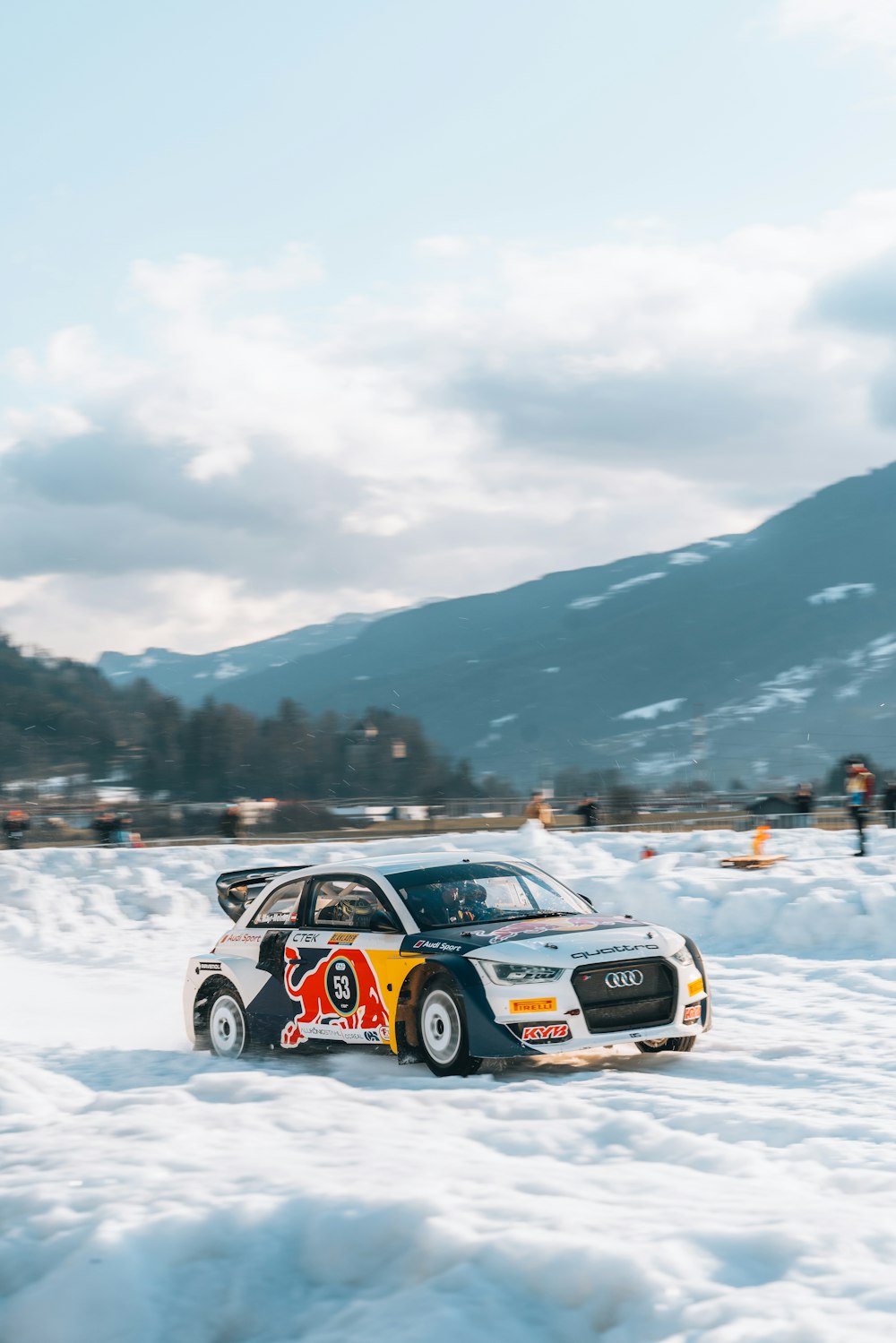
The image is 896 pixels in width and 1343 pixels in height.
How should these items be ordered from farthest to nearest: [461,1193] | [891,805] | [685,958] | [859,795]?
[891,805], [859,795], [685,958], [461,1193]

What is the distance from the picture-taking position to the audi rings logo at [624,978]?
930cm

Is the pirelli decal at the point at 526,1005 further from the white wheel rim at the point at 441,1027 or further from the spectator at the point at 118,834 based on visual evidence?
the spectator at the point at 118,834

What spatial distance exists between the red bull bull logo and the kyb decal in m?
1.15

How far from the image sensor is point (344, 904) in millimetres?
10547

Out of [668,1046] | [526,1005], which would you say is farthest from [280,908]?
[668,1046]

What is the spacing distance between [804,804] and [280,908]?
25569 mm

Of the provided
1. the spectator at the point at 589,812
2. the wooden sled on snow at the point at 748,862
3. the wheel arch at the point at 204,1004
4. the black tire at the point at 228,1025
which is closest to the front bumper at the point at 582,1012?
the black tire at the point at 228,1025

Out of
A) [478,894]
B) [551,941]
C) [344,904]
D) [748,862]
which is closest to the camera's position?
[551,941]

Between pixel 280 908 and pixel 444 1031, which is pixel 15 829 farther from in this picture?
pixel 444 1031

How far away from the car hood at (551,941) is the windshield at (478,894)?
186 mm

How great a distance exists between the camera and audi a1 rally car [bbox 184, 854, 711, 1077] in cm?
914

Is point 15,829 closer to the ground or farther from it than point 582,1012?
farther from it

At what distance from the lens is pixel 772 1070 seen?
9094 millimetres

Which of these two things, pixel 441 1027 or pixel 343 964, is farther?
pixel 343 964
